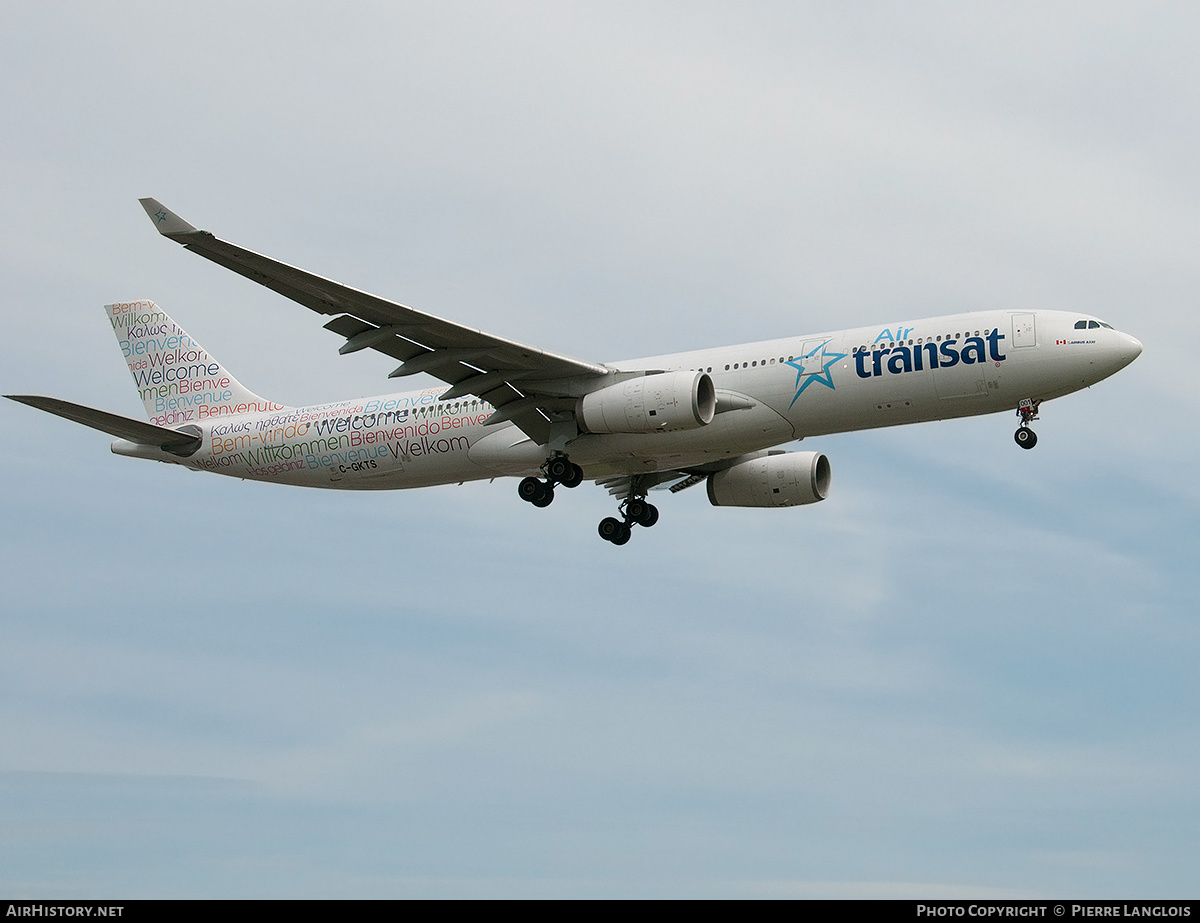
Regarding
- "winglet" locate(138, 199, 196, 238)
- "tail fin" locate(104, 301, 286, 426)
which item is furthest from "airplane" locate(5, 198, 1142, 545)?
"tail fin" locate(104, 301, 286, 426)

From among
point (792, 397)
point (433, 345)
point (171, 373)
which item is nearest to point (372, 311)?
point (433, 345)

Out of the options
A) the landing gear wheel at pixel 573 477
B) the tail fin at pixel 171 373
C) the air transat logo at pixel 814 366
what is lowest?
the landing gear wheel at pixel 573 477

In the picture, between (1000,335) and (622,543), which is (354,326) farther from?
(1000,335)

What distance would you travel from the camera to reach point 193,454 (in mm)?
A: 38656

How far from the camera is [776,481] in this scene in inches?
1474

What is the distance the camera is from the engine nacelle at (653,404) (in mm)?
31078

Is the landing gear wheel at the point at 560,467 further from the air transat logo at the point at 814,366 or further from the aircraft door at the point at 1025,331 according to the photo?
the aircraft door at the point at 1025,331

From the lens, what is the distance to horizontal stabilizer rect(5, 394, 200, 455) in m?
33.4

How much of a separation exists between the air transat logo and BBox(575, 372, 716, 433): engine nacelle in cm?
196

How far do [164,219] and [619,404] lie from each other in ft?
34.7

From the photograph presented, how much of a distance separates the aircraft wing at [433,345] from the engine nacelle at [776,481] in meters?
6.37

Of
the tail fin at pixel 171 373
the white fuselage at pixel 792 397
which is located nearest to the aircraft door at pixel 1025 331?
the white fuselage at pixel 792 397

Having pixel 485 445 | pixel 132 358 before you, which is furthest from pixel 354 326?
pixel 132 358

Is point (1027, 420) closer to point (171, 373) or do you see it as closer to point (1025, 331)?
point (1025, 331)
